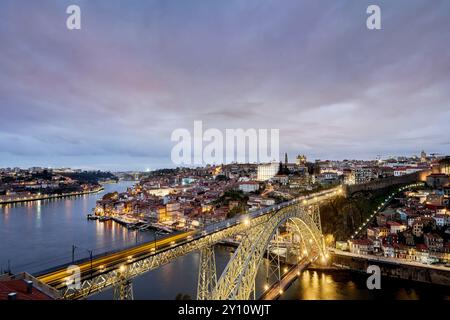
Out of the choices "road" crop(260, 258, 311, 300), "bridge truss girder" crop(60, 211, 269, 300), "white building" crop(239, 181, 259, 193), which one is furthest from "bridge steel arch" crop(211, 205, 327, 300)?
"white building" crop(239, 181, 259, 193)

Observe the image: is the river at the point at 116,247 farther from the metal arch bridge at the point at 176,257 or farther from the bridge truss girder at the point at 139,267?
the bridge truss girder at the point at 139,267

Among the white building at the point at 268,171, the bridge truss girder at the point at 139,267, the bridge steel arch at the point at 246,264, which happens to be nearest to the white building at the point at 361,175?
the white building at the point at 268,171

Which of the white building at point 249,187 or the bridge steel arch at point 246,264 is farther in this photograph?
the white building at point 249,187

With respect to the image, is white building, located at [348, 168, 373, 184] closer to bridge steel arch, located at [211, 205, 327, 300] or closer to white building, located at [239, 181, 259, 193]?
white building, located at [239, 181, 259, 193]

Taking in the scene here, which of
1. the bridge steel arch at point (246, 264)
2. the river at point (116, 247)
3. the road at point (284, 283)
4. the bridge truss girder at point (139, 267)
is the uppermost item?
the bridge truss girder at point (139, 267)

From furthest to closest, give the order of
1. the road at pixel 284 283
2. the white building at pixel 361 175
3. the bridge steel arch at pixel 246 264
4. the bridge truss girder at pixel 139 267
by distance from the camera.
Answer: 1. the white building at pixel 361 175
2. the road at pixel 284 283
3. the bridge steel arch at pixel 246 264
4. the bridge truss girder at pixel 139 267
